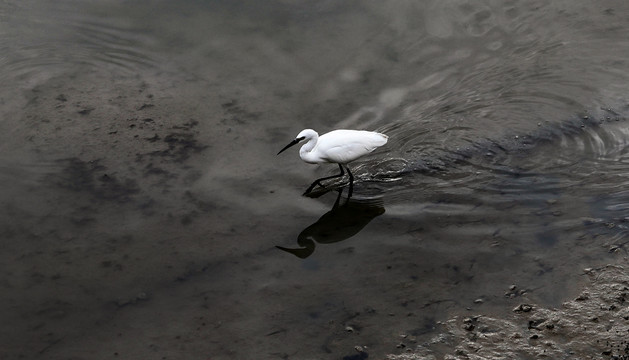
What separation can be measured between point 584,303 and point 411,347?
4.30 ft

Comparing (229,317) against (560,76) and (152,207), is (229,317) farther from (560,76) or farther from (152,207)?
(560,76)

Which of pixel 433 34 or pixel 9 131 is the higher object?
pixel 433 34

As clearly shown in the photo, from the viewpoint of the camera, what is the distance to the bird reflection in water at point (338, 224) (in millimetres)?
6879

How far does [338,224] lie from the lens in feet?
23.6

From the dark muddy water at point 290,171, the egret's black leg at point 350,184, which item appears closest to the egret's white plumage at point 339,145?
the egret's black leg at point 350,184

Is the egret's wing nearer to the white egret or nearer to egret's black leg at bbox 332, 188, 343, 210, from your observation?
the white egret

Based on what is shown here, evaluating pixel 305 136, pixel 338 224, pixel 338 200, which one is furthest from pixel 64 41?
pixel 338 224

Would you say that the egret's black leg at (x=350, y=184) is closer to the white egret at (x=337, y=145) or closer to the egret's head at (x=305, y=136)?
the white egret at (x=337, y=145)

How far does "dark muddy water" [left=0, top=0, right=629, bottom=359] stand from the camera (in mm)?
6137

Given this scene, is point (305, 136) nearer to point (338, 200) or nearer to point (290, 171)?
point (290, 171)

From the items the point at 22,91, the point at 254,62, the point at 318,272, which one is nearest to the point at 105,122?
the point at 22,91

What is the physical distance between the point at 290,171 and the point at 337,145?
27.9 inches

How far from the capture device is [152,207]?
7266mm

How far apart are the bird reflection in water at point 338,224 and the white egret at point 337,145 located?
210 mm
